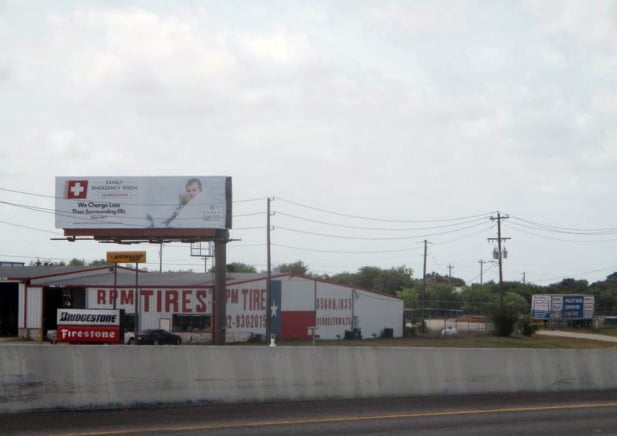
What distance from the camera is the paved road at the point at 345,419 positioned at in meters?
14.8

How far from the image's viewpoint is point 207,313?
225 feet

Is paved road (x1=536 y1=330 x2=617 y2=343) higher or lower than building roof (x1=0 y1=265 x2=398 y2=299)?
lower

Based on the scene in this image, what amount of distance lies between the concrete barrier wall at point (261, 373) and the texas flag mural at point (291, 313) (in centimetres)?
5135

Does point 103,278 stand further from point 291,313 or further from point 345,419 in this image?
point 345,419

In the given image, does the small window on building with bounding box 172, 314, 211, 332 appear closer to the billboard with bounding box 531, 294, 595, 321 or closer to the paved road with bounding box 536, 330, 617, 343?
the paved road with bounding box 536, 330, 617, 343

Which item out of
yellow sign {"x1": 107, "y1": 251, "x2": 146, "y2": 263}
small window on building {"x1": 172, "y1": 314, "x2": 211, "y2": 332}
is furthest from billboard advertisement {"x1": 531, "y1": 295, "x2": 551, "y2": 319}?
yellow sign {"x1": 107, "y1": 251, "x2": 146, "y2": 263}

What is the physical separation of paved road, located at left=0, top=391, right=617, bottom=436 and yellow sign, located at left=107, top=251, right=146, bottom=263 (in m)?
39.1

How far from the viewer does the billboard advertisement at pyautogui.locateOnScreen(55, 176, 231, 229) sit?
62.9m

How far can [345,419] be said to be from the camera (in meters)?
16.6

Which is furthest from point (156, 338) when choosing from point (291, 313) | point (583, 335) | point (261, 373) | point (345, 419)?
point (345, 419)

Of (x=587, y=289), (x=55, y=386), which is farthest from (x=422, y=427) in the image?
(x=587, y=289)

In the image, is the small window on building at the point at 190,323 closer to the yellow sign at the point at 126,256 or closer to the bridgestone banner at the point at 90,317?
the bridgestone banner at the point at 90,317

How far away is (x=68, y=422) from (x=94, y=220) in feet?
162

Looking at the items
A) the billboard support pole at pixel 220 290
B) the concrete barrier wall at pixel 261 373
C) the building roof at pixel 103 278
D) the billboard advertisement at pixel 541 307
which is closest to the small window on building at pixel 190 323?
the building roof at pixel 103 278
